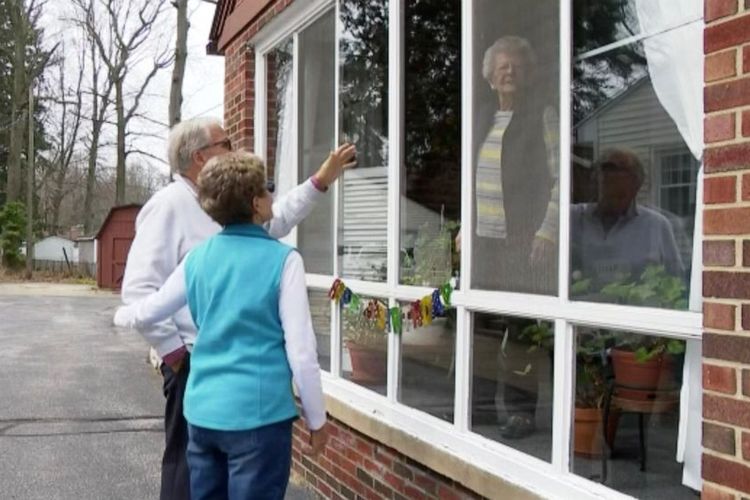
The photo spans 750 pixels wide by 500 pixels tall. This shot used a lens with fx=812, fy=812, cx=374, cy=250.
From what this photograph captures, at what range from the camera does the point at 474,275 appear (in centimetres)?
314

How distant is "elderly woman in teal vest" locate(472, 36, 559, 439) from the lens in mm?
2740

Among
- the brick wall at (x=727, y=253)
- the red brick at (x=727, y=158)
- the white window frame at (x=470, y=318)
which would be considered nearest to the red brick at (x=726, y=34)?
the brick wall at (x=727, y=253)

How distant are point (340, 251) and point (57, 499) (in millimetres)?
2169

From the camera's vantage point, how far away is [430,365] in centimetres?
355

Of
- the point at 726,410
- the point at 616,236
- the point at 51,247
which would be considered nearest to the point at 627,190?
the point at 616,236

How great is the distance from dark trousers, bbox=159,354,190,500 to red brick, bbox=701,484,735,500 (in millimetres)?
1800

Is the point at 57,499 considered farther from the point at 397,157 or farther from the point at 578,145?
the point at 578,145

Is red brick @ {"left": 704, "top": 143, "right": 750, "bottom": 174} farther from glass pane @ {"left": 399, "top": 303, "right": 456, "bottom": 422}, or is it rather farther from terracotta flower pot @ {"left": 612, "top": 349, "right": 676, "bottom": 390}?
glass pane @ {"left": 399, "top": 303, "right": 456, "bottom": 422}

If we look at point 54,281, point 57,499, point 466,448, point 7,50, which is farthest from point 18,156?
point 466,448

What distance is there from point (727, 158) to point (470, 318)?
142 cm

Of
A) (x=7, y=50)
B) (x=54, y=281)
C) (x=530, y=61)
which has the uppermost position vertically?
(x=7, y=50)

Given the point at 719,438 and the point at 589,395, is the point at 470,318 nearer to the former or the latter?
the point at 589,395

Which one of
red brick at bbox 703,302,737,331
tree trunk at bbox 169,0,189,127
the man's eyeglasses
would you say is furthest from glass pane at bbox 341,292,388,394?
tree trunk at bbox 169,0,189,127

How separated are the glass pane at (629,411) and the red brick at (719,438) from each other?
318 mm
